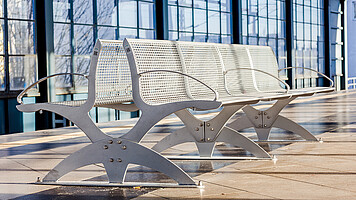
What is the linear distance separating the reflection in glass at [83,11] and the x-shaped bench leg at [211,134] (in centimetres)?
661

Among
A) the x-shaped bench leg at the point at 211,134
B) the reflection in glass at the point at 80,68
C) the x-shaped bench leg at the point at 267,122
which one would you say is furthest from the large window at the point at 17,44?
the x-shaped bench leg at the point at 211,134

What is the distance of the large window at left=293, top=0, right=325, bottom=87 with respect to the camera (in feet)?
67.2

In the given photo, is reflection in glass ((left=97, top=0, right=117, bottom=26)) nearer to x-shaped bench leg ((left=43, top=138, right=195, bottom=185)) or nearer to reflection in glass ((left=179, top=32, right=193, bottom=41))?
reflection in glass ((left=179, top=32, right=193, bottom=41))

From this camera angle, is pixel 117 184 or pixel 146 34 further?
pixel 146 34

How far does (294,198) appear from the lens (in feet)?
10.2

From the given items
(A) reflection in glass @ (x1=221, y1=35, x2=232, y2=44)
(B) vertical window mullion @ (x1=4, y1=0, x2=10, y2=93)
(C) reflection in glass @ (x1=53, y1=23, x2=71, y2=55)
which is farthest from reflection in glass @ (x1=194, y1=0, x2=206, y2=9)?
(B) vertical window mullion @ (x1=4, y1=0, x2=10, y2=93)

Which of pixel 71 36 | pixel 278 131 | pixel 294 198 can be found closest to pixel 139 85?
pixel 294 198

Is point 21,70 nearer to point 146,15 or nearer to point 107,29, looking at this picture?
point 107,29

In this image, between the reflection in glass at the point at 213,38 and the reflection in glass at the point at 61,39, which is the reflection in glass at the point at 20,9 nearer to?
the reflection in glass at the point at 61,39

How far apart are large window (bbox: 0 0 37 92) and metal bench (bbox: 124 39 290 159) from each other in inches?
209

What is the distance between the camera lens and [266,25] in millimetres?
18125

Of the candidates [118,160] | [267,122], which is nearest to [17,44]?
[267,122]

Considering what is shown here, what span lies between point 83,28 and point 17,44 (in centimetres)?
172

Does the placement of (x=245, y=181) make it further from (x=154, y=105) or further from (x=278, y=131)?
(x=278, y=131)
